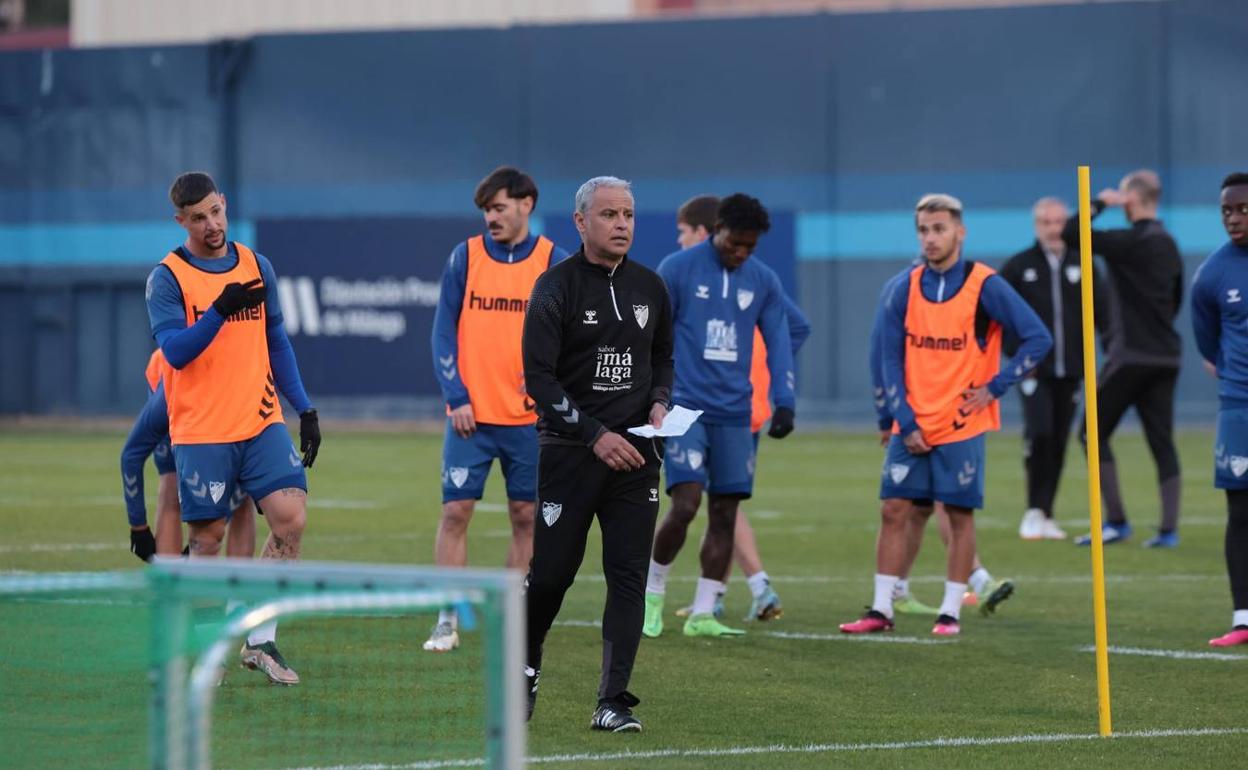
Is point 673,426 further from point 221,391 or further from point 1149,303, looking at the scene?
point 1149,303

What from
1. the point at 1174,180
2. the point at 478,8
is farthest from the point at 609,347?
the point at 478,8

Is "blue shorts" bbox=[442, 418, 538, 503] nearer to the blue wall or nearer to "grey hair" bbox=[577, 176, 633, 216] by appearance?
"grey hair" bbox=[577, 176, 633, 216]

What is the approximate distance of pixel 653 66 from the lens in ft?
100

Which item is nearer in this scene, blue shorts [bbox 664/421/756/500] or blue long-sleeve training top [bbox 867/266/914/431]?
blue shorts [bbox 664/421/756/500]

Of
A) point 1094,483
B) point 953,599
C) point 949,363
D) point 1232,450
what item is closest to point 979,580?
point 953,599

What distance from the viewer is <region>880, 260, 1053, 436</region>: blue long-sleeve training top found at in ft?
35.6

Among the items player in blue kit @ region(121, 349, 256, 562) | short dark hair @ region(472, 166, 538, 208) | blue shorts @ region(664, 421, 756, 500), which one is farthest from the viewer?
blue shorts @ region(664, 421, 756, 500)

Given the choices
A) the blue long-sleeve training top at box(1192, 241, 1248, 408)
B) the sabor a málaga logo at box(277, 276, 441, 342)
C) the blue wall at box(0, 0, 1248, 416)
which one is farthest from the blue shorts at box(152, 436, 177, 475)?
the blue wall at box(0, 0, 1248, 416)

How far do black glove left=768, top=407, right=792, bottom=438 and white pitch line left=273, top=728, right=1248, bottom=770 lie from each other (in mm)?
2722

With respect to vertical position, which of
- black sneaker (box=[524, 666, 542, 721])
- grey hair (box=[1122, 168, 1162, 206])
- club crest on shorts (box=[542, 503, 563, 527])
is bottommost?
black sneaker (box=[524, 666, 542, 721])

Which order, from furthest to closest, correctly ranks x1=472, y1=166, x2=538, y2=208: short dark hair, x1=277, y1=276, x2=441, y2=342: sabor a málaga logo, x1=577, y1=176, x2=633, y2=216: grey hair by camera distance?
1. x1=277, y1=276, x2=441, y2=342: sabor a málaga logo
2. x1=472, y1=166, x2=538, y2=208: short dark hair
3. x1=577, y1=176, x2=633, y2=216: grey hair

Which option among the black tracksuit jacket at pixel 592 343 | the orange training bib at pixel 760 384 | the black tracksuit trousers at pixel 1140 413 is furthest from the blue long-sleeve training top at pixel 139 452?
the black tracksuit trousers at pixel 1140 413

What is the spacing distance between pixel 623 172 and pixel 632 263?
22448mm

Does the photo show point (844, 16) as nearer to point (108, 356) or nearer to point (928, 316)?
point (108, 356)
